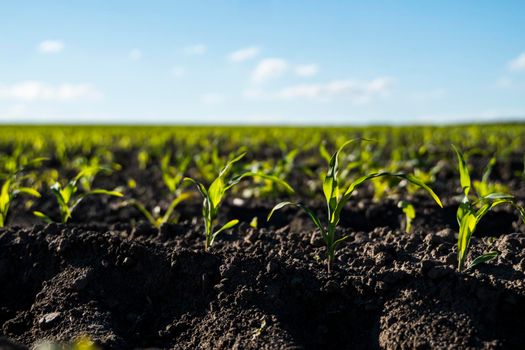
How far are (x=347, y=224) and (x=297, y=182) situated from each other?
1.73m

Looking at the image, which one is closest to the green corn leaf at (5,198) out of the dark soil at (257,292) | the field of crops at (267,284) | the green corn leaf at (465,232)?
the field of crops at (267,284)

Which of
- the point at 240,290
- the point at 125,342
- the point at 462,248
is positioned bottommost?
the point at 125,342

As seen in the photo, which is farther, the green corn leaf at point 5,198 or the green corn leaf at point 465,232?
the green corn leaf at point 5,198

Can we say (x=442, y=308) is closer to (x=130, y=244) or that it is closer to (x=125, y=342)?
(x=125, y=342)

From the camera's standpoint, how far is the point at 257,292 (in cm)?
227

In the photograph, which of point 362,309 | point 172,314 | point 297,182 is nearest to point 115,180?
point 297,182

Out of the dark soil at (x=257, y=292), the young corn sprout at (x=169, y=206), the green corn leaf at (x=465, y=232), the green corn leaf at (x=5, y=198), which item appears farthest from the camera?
the young corn sprout at (x=169, y=206)

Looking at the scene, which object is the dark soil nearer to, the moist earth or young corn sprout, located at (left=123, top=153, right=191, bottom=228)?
the moist earth

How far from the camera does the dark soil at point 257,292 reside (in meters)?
2.04

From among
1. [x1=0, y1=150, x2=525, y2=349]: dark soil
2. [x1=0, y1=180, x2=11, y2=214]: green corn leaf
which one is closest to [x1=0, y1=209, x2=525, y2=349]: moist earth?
[x1=0, y1=150, x2=525, y2=349]: dark soil

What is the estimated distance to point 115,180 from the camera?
6.46m

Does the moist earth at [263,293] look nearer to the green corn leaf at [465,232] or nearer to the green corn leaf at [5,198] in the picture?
the green corn leaf at [465,232]

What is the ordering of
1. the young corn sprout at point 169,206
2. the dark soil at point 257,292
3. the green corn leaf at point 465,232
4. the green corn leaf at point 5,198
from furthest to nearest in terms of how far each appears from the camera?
the young corn sprout at point 169,206
the green corn leaf at point 5,198
the green corn leaf at point 465,232
the dark soil at point 257,292

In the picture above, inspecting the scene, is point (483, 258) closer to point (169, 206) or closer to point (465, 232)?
point (465, 232)
